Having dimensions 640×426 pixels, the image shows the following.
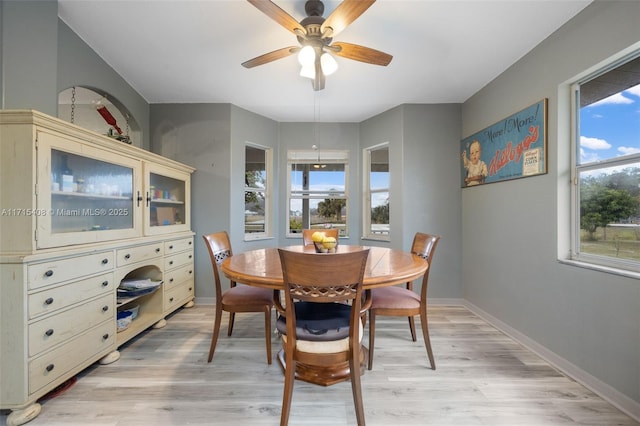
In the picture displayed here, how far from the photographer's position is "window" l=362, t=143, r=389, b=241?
3596mm

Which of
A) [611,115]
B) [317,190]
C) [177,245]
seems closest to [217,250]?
[177,245]

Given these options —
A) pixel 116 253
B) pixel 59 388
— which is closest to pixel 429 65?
pixel 116 253

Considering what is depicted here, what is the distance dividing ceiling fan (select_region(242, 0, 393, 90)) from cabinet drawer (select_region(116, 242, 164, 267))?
1774 millimetres

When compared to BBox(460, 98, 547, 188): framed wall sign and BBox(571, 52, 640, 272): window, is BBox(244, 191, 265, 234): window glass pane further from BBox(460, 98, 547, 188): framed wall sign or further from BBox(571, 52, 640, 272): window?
BBox(571, 52, 640, 272): window

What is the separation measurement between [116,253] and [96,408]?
0.99 m

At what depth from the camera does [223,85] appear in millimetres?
2760

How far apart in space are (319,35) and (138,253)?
7.34ft

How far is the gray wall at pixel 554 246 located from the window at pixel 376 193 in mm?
1128

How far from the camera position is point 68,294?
1581mm

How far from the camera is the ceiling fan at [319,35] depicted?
1380 mm

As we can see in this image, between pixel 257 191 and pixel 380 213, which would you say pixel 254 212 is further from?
pixel 380 213

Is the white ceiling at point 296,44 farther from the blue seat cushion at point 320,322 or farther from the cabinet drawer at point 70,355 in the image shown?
the cabinet drawer at point 70,355

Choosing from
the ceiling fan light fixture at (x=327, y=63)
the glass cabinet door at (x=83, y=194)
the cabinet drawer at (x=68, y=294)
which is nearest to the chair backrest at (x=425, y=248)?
the ceiling fan light fixture at (x=327, y=63)

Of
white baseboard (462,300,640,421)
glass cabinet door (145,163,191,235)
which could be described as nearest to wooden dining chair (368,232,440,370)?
white baseboard (462,300,640,421)
